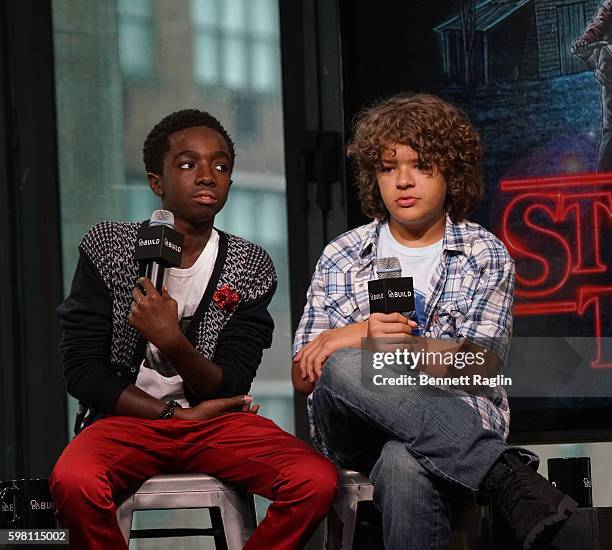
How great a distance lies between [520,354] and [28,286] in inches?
63.7

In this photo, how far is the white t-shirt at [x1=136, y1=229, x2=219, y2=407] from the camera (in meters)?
2.62

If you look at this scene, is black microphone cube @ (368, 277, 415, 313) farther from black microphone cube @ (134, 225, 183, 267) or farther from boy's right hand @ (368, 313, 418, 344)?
black microphone cube @ (134, 225, 183, 267)

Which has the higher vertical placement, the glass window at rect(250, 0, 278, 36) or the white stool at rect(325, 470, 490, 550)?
the glass window at rect(250, 0, 278, 36)

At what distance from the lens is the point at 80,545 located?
2309mm

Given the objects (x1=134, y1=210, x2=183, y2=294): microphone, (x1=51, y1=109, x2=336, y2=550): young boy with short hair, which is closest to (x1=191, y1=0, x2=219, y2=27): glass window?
(x1=51, y1=109, x2=336, y2=550): young boy with short hair

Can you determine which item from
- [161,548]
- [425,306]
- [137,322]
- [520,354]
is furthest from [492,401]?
[161,548]

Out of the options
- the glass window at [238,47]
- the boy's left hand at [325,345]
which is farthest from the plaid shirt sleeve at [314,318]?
the glass window at [238,47]

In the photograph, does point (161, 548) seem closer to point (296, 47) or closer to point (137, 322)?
point (137, 322)

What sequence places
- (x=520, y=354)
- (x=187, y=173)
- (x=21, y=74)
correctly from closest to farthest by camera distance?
1. (x=187, y=173)
2. (x=520, y=354)
3. (x=21, y=74)

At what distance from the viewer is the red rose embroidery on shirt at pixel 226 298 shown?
8.82 ft

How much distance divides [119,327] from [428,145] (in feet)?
2.79

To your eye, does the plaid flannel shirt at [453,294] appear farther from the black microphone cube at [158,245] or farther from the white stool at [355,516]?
the black microphone cube at [158,245]

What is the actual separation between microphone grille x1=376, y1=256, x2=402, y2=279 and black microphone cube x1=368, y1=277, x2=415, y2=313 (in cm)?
2

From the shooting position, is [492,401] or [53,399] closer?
[492,401]
